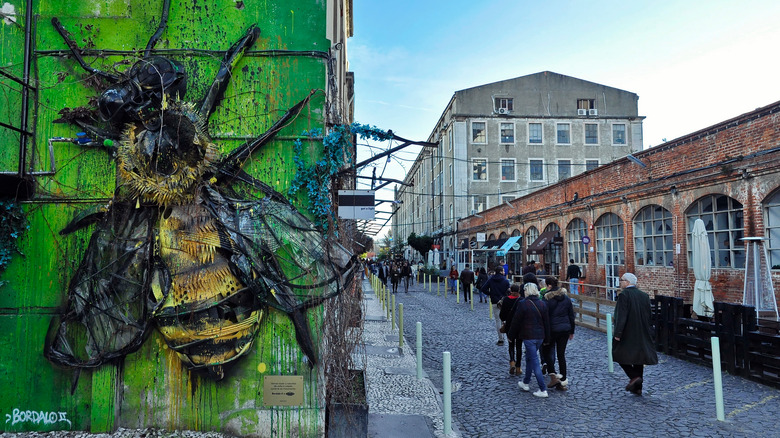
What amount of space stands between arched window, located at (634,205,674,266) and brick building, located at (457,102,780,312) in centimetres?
4

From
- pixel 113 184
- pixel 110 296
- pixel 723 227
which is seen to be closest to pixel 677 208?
pixel 723 227

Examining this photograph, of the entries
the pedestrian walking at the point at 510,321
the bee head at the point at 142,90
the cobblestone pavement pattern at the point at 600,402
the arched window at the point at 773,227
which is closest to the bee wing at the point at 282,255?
the bee head at the point at 142,90

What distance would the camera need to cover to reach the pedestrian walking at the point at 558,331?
8.02 m

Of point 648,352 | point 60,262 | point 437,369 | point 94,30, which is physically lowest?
point 437,369

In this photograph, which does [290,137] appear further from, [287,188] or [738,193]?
[738,193]

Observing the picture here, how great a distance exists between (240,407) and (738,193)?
14921 millimetres

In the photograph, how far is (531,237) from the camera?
31688 mm

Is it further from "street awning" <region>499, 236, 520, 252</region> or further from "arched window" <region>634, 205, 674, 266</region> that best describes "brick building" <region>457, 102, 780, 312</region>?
"street awning" <region>499, 236, 520, 252</region>

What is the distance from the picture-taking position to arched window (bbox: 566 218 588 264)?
2473 centimetres

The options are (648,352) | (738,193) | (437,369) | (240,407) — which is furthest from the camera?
(738,193)

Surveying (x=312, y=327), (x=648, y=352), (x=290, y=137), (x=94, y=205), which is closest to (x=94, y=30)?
(x=94, y=205)

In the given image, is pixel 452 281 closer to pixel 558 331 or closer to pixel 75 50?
pixel 558 331

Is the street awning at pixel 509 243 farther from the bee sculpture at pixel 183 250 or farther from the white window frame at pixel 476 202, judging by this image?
the bee sculpture at pixel 183 250

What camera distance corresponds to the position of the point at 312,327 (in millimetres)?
5656
